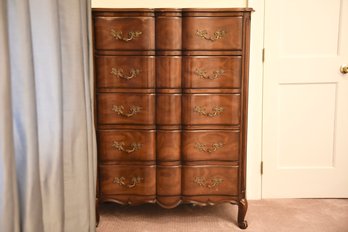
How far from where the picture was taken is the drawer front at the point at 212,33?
192cm

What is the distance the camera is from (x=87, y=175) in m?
1.53

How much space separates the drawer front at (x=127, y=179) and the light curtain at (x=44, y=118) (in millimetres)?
384

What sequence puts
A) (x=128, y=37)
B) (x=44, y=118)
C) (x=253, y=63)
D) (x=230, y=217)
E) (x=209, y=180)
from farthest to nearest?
(x=253, y=63)
(x=230, y=217)
(x=209, y=180)
(x=128, y=37)
(x=44, y=118)

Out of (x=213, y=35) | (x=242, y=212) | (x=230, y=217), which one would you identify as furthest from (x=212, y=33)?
(x=230, y=217)

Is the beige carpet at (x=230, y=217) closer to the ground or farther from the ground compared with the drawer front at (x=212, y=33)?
closer to the ground

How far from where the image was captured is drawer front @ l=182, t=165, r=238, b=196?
202 centimetres

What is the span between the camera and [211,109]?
1980 millimetres

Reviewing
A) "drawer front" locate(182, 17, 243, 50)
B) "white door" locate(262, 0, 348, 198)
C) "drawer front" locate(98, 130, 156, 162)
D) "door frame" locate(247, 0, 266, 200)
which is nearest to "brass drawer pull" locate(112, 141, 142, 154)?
"drawer front" locate(98, 130, 156, 162)

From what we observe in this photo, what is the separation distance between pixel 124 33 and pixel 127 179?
87cm

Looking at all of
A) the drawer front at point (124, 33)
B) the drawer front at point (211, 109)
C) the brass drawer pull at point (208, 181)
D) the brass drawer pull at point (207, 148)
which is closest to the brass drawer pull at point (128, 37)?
the drawer front at point (124, 33)

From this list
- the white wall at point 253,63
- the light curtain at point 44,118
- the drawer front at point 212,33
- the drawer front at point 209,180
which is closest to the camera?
the light curtain at point 44,118

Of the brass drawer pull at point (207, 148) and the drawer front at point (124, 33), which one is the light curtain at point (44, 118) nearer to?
the drawer front at point (124, 33)

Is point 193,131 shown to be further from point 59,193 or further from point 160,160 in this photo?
point 59,193

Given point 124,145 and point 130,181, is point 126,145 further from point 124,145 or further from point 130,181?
point 130,181
